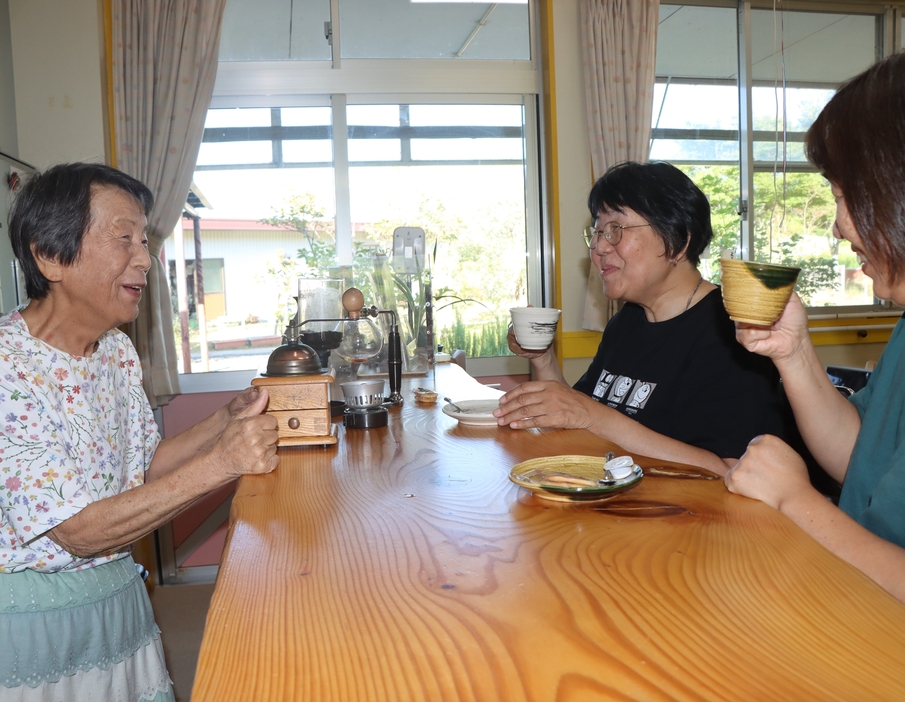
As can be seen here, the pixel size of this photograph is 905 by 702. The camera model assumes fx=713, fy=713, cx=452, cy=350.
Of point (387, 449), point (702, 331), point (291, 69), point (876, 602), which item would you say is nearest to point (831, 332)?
point (702, 331)

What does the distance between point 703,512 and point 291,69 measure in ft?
12.1

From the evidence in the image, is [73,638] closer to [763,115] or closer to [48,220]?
[48,220]

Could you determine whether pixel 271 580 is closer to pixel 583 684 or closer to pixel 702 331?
pixel 583 684

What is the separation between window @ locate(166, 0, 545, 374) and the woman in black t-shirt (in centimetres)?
201

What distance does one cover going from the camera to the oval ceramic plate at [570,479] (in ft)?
3.42

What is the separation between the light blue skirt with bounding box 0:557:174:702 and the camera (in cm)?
136

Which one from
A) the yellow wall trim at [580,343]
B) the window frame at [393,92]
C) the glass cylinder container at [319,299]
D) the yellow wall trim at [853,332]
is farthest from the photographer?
the yellow wall trim at [853,332]

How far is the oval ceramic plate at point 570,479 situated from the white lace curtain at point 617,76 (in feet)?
9.76

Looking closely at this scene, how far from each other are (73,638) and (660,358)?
57.9 inches

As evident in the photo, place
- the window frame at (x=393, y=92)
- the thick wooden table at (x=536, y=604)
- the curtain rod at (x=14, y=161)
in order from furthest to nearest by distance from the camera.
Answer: the window frame at (x=393, y=92) < the curtain rod at (x=14, y=161) < the thick wooden table at (x=536, y=604)

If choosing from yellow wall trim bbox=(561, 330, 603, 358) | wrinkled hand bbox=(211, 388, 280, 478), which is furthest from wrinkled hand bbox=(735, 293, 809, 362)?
yellow wall trim bbox=(561, 330, 603, 358)

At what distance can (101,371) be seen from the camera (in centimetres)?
162

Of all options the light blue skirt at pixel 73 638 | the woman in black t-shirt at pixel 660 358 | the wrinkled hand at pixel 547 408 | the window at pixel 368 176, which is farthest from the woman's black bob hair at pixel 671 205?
the window at pixel 368 176

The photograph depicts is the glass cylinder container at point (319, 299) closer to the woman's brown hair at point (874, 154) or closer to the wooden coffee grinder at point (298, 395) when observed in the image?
the wooden coffee grinder at point (298, 395)
